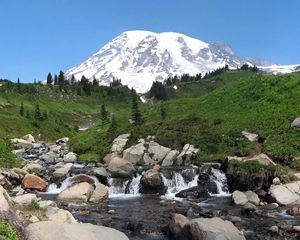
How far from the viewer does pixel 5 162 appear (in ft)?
198

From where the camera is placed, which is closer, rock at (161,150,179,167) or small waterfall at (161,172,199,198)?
small waterfall at (161,172,199,198)

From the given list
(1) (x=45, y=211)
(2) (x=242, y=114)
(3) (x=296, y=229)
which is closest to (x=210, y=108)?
(2) (x=242, y=114)

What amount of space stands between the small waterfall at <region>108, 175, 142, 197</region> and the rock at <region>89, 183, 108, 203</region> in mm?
3965

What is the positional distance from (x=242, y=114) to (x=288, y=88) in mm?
11072

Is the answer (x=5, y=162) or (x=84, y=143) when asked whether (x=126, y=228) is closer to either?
(x=5, y=162)

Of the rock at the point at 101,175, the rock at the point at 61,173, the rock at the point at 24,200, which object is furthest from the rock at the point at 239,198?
the rock at the point at 61,173

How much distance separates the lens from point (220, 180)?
5209 centimetres

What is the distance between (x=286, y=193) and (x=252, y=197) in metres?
3.24

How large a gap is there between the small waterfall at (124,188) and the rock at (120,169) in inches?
42.5

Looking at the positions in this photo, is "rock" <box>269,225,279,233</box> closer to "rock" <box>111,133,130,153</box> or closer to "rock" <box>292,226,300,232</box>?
"rock" <box>292,226,300,232</box>

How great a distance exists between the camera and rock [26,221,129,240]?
21.1 metres

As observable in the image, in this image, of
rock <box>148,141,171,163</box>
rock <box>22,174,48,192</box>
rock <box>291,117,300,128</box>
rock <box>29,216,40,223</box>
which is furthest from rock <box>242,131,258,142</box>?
rock <box>29,216,40,223</box>

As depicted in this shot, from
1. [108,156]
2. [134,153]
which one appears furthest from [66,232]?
[108,156]

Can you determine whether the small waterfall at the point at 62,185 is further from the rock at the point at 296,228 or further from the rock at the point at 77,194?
the rock at the point at 296,228
